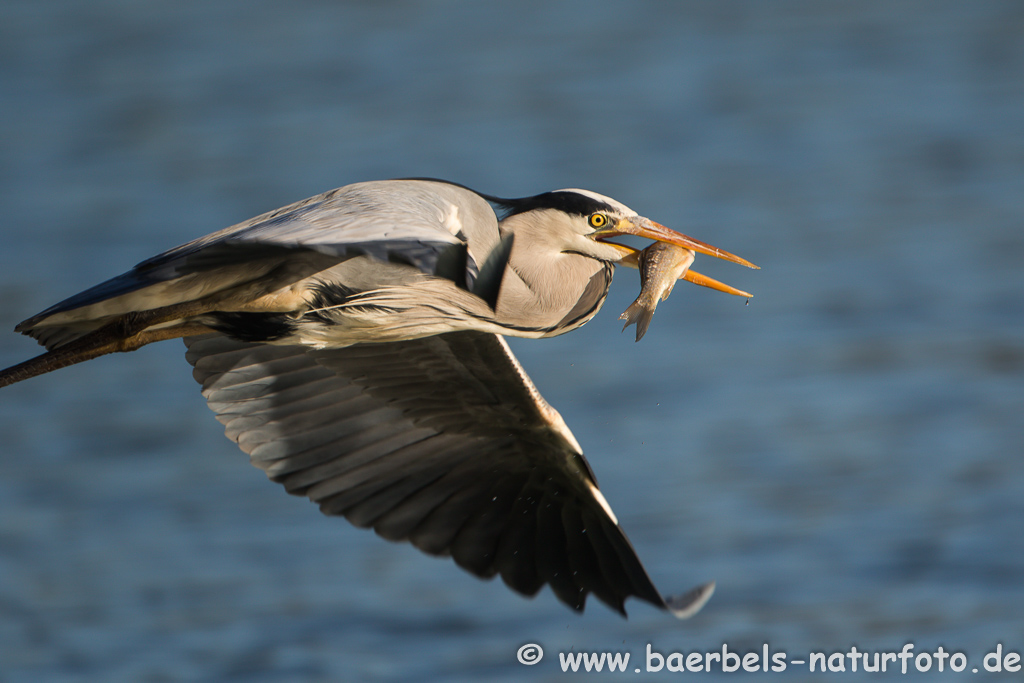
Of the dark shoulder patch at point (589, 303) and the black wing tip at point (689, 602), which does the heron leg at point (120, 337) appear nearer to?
the dark shoulder patch at point (589, 303)

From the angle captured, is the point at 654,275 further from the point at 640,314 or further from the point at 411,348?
the point at 411,348

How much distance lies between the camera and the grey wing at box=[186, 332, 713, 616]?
17.6 feet

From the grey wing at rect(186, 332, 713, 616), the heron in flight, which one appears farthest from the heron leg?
the grey wing at rect(186, 332, 713, 616)

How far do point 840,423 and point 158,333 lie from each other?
5.35 m

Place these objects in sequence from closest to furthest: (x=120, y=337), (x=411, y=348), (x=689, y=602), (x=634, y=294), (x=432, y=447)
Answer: (x=689, y=602) < (x=120, y=337) < (x=411, y=348) < (x=432, y=447) < (x=634, y=294)

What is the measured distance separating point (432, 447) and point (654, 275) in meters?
1.32

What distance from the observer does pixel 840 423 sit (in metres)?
9.16

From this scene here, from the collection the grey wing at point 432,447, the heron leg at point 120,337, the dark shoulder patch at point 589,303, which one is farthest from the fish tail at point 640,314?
the heron leg at point 120,337

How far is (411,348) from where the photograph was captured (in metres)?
5.50

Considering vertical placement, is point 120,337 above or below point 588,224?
below

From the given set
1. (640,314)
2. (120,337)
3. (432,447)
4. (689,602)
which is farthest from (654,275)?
(120,337)

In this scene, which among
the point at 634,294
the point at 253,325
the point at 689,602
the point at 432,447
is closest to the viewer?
the point at 689,602

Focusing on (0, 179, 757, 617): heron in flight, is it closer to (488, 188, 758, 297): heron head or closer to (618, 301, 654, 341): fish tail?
(488, 188, 758, 297): heron head

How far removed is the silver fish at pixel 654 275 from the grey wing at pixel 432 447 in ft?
2.27
